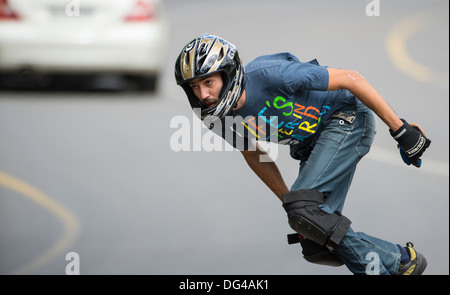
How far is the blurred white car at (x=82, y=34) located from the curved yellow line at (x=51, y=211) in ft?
6.00

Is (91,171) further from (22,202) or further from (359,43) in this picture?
(359,43)

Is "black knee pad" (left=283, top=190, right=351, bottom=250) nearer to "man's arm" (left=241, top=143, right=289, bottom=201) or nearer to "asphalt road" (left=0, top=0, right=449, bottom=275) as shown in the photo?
"man's arm" (left=241, top=143, right=289, bottom=201)

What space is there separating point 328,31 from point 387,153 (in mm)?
4736

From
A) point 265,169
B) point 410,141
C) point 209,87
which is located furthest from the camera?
point 265,169

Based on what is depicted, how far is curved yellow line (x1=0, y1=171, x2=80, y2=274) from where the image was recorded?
8.54 metres

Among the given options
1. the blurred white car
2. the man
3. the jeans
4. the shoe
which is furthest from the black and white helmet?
the blurred white car

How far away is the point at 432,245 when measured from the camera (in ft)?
28.2

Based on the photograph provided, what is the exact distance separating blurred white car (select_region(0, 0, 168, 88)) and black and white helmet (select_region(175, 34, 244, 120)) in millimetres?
6228

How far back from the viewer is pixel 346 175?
584 cm

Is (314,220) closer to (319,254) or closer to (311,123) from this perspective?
(319,254)

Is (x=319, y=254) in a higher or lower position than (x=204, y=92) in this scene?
lower

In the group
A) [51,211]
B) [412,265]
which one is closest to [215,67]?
[412,265]

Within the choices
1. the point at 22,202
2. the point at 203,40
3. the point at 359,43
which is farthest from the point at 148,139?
the point at 203,40

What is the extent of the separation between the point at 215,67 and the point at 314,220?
112cm
